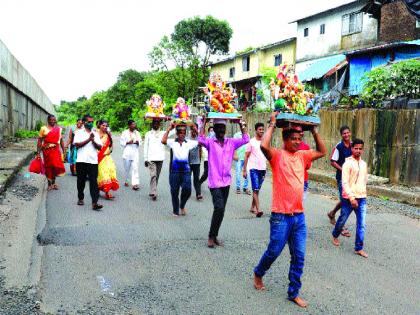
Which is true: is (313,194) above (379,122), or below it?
below

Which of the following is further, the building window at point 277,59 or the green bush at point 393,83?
the building window at point 277,59

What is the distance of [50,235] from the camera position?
621 cm

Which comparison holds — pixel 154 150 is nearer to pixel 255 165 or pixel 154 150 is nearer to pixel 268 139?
pixel 255 165

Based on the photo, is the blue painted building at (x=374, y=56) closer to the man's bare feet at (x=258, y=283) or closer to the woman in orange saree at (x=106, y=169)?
the woman in orange saree at (x=106, y=169)

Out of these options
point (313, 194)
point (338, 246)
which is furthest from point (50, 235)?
Answer: point (313, 194)

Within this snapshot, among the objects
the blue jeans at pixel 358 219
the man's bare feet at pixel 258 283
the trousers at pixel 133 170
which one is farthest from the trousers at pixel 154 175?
the man's bare feet at pixel 258 283

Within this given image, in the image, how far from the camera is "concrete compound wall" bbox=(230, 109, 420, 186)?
11.0m

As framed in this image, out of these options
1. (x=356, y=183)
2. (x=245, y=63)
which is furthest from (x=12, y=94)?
(x=245, y=63)

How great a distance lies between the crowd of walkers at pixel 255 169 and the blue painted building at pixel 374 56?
513 inches

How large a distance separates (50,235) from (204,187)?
5.45m

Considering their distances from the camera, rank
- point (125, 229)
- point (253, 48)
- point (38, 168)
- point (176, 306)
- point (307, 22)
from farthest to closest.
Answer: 1. point (253, 48)
2. point (307, 22)
3. point (38, 168)
4. point (125, 229)
5. point (176, 306)

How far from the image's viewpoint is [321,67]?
26.2m

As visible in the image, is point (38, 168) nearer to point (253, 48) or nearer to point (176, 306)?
point (176, 306)

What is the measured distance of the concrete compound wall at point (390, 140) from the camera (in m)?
11.0
